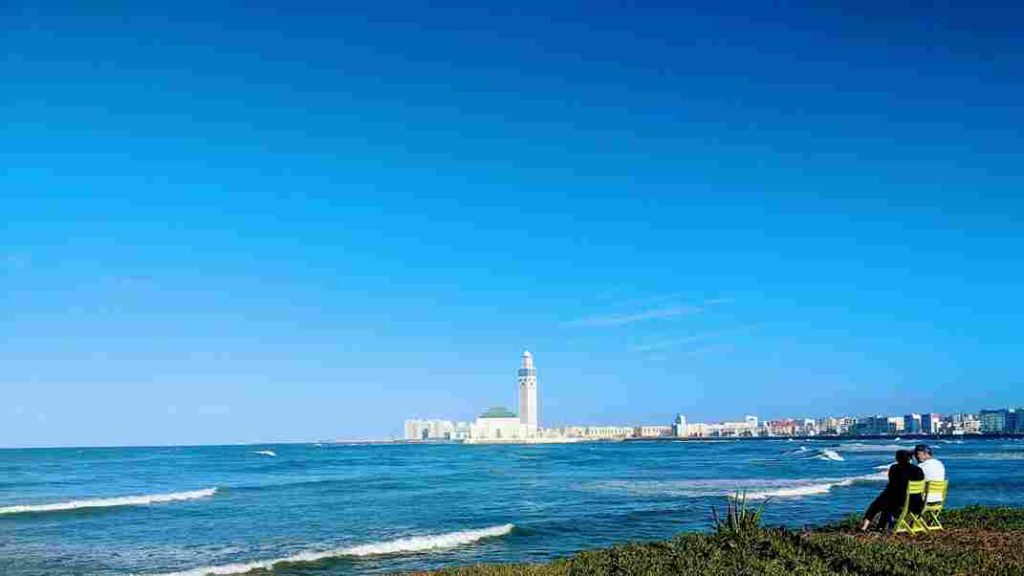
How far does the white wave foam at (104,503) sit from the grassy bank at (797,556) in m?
27.5

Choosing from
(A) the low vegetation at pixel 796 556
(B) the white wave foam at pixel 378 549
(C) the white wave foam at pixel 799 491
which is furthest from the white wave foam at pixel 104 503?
(A) the low vegetation at pixel 796 556

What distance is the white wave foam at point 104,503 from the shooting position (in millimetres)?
31453

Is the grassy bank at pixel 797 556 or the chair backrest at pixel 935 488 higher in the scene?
Result: the chair backrest at pixel 935 488

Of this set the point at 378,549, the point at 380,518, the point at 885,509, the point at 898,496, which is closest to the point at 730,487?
the point at 380,518

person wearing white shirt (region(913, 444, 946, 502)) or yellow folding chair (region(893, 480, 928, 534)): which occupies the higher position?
person wearing white shirt (region(913, 444, 946, 502))

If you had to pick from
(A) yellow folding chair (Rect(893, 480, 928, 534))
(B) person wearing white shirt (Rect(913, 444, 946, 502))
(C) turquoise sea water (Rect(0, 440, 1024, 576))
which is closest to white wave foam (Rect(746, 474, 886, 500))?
(C) turquoise sea water (Rect(0, 440, 1024, 576))

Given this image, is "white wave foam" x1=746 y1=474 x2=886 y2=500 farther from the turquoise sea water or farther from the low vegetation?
the low vegetation

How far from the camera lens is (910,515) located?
12.3 metres

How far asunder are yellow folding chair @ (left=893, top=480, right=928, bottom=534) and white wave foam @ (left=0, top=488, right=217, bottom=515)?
30843mm

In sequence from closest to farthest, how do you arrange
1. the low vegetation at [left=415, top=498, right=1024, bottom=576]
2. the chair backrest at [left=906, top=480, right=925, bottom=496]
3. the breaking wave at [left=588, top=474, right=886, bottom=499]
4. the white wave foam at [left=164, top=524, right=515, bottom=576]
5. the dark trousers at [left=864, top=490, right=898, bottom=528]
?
the low vegetation at [left=415, top=498, right=1024, bottom=576]
the chair backrest at [left=906, top=480, right=925, bottom=496]
the dark trousers at [left=864, top=490, right=898, bottom=528]
the white wave foam at [left=164, top=524, right=515, bottom=576]
the breaking wave at [left=588, top=474, right=886, bottom=499]

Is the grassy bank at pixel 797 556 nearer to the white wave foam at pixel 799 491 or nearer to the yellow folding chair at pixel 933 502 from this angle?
the yellow folding chair at pixel 933 502

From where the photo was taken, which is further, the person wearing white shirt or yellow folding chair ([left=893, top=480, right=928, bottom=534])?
the person wearing white shirt

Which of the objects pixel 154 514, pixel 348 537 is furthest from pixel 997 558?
pixel 154 514

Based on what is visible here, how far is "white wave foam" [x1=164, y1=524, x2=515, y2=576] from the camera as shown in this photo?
53.1 ft
